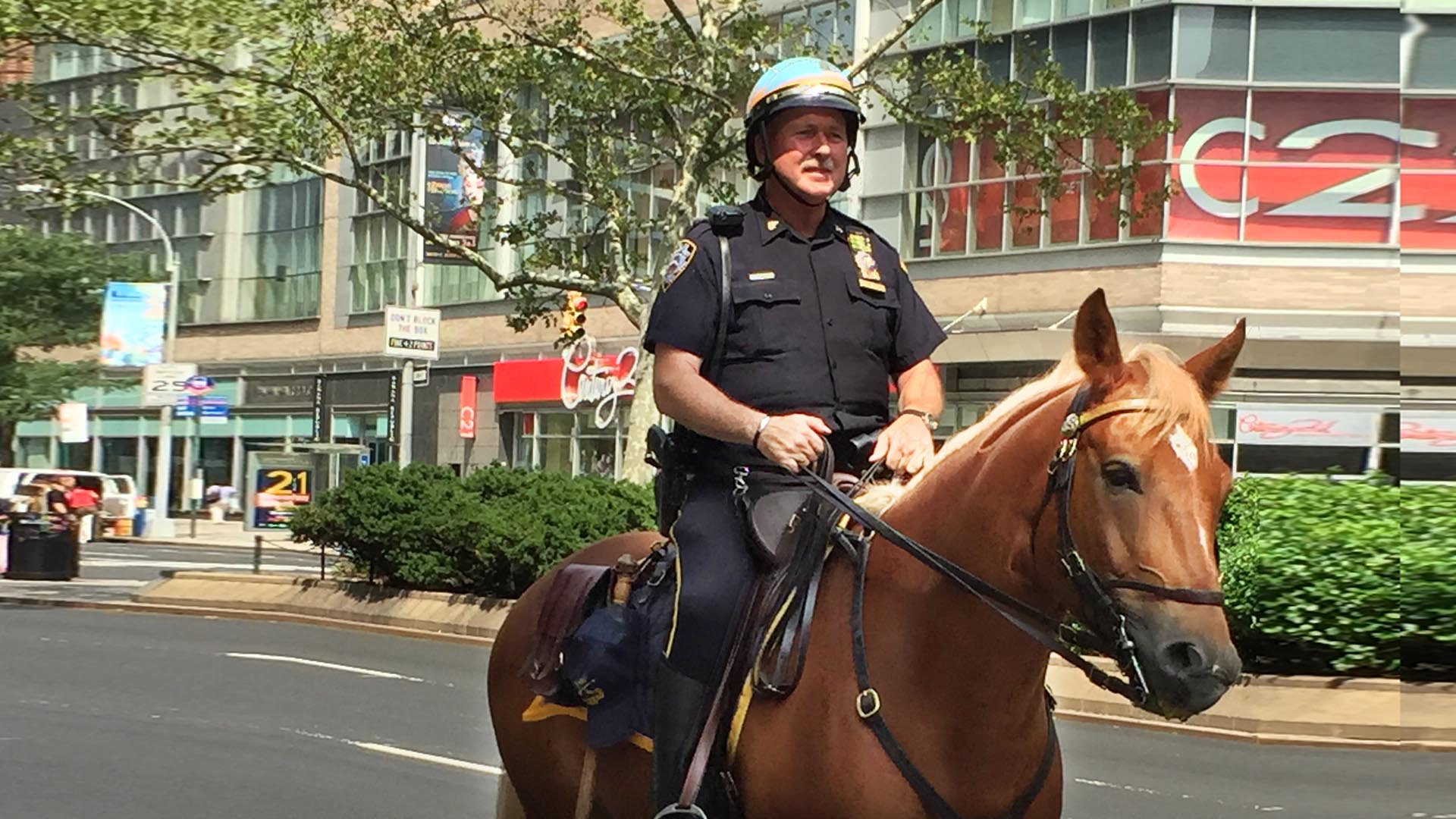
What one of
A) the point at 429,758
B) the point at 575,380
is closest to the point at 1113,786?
the point at 429,758

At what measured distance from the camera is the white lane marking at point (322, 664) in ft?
54.1

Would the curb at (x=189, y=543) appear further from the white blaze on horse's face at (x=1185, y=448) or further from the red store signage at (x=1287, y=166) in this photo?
the white blaze on horse's face at (x=1185, y=448)

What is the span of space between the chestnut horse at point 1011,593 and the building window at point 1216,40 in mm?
27712

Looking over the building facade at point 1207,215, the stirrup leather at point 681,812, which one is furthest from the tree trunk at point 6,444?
the stirrup leather at point 681,812

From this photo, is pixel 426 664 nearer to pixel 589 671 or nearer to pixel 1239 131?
pixel 589 671

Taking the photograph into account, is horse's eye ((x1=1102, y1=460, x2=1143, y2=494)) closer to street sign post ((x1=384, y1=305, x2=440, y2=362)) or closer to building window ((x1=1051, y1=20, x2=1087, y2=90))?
building window ((x1=1051, y1=20, x2=1087, y2=90))

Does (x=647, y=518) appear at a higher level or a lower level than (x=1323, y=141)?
lower

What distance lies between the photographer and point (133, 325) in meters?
43.1

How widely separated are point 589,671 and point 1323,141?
27877mm

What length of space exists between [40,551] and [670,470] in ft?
89.3

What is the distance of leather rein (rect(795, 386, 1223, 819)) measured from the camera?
3713 millimetres

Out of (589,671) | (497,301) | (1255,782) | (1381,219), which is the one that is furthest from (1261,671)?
(497,301)

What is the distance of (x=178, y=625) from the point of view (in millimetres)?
21547

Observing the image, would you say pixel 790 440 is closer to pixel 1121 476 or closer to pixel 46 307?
pixel 1121 476
